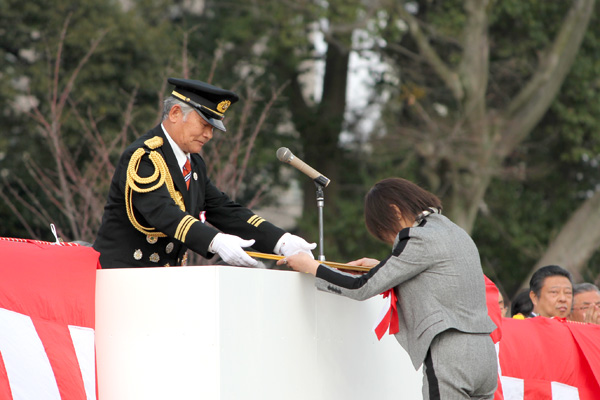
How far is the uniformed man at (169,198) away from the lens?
339cm

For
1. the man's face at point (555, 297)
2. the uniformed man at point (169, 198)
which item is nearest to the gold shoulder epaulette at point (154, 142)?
the uniformed man at point (169, 198)

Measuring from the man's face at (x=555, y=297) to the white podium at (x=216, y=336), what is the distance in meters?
2.75

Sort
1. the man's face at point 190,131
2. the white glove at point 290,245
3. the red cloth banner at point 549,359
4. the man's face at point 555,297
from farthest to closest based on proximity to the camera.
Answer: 1. the man's face at point 555,297
2. the red cloth banner at point 549,359
3. the white glove at point 290,245
4. the man's face at point 190,131

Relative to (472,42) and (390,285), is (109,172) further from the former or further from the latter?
(472,42)

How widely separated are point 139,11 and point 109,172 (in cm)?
608

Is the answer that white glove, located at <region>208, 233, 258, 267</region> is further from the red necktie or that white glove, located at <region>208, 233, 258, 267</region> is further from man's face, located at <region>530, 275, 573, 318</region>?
man's face, located at <region>530, 275, 573, 318</region>

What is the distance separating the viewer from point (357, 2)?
13.4 meters

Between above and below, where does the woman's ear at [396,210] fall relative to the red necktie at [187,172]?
below

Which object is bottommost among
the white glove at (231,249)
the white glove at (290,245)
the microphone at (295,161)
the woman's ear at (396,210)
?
the white glove at (290,245)

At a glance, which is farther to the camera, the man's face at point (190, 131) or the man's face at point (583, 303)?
the man's face at point (583, 303)

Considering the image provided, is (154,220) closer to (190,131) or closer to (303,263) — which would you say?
(190,131)

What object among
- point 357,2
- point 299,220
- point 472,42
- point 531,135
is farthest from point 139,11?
point 531,135

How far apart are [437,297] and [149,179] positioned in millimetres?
1231

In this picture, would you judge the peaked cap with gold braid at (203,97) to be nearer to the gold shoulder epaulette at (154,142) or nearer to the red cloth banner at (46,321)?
the gold shoulder epaulette at (154,142)
